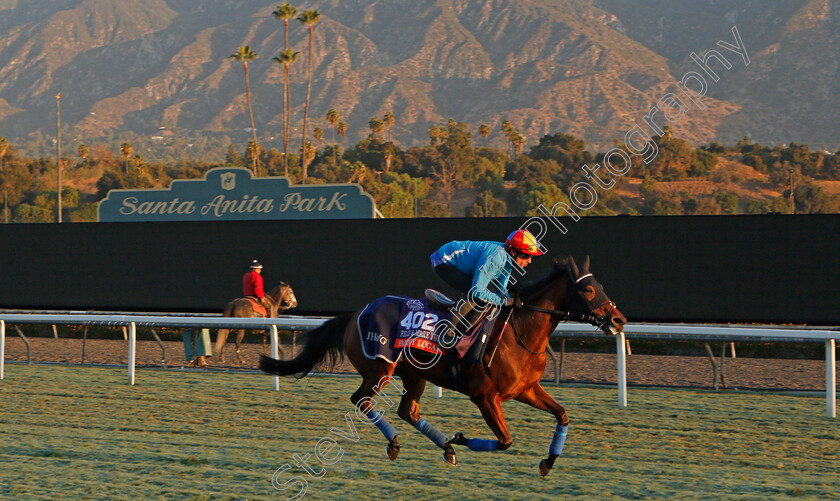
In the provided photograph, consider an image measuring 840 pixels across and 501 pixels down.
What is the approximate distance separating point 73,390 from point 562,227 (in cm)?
706

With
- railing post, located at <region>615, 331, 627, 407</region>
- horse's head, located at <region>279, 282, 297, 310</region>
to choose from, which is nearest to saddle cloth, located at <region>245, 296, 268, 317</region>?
horse's head, located at <region>279, 282, 297, 310</region>

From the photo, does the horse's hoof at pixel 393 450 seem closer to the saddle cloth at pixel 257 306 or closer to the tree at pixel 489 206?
the saddle cloth at pixel 257 306

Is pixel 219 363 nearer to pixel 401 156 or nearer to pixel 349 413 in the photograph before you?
pixel 349 413

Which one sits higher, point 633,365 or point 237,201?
point 237,201

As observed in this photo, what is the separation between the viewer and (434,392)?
8.48 m

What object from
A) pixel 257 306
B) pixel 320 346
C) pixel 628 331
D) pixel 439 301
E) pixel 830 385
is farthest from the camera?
pixel 257 306

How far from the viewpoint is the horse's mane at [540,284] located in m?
5.43

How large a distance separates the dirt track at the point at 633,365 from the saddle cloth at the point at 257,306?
63 centimetres

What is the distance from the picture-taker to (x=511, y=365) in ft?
17.3

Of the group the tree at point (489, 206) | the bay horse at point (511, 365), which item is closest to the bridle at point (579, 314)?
the bay horse at point (511, 365)

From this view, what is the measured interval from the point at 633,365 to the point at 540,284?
6508mm

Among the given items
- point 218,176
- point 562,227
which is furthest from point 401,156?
point 562,227

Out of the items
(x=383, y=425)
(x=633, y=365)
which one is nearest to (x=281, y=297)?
(x=633, y=365)

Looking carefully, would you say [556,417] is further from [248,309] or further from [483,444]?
→ [248,309]
